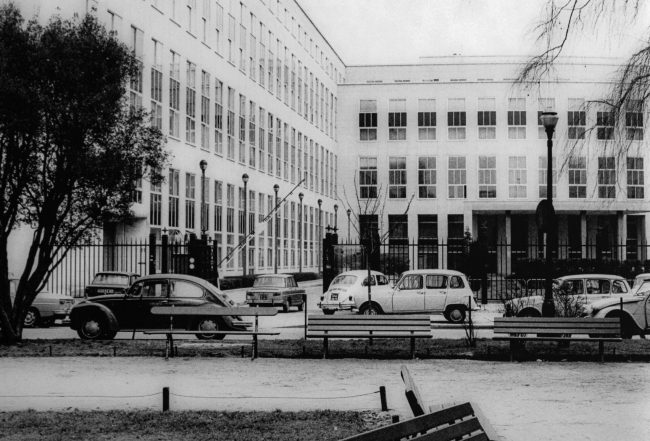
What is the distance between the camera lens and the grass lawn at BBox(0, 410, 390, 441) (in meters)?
8.09

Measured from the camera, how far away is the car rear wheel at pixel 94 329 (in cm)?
1894

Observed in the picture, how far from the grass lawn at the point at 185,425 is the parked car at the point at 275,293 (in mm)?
21068

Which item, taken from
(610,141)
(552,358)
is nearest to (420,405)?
(552,358)

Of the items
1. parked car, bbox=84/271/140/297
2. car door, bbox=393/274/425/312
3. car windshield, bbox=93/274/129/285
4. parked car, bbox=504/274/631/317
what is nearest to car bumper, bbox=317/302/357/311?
car door, bbox=393/274/425/312

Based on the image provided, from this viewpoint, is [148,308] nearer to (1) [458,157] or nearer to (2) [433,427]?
(2) [433,427]

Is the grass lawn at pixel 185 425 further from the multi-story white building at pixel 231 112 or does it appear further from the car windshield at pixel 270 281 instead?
the car windshield at pixel 270 281

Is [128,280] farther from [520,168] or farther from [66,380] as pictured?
[520,168]

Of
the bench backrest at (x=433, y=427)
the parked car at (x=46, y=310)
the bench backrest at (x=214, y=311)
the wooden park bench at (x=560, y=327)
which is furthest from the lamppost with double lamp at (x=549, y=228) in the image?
the parked car at (x=46, y=310)

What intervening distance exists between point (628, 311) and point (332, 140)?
56022mm

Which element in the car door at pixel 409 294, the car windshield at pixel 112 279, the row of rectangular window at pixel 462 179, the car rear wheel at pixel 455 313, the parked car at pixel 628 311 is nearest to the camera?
the parked car at pixel 628 311

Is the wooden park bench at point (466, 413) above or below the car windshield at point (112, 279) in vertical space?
below

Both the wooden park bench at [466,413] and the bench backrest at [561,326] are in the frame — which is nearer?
the wooden park bench at [466,413]

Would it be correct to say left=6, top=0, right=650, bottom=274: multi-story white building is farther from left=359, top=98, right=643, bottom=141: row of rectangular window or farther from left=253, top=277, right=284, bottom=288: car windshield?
left=253, top=277, right=284, bottom=288: car windshield

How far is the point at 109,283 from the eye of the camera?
27172 millimetres
